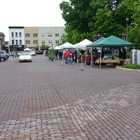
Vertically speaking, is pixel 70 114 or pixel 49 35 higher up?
pixel 49 35

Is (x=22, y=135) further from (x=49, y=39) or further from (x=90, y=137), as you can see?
(x=49, y=39)

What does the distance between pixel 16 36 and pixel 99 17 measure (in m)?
85.3

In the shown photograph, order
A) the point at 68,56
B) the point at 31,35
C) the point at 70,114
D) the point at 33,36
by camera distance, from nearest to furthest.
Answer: the point at 70,114, the point at 68,56, the point at 31,35, the point at 33,36

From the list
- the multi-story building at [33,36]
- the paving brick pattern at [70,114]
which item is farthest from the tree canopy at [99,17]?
the multi-story building at [33,36]

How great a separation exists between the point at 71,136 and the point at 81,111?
230cm

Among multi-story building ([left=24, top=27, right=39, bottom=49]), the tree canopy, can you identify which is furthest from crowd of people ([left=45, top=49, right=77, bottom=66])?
multi-story building ([left=24, top=27, right=39, bottom=49])

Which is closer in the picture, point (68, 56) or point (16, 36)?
point (68, 56)

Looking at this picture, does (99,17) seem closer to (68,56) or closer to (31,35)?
(68,56)

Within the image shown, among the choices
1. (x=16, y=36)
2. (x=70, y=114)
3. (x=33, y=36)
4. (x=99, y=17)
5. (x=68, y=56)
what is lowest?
(x=70, y=114)

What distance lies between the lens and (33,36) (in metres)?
122

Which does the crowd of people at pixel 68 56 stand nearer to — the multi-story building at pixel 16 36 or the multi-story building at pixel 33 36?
the multi-story building at pixel 16 36

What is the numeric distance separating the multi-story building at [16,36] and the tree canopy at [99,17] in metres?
75.3

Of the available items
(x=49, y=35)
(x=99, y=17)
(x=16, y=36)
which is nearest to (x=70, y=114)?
Answer: (x=99, y=17)

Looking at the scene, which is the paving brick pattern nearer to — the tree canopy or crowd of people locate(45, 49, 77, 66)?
crowd of people locate(45, 49, 77, 66)
